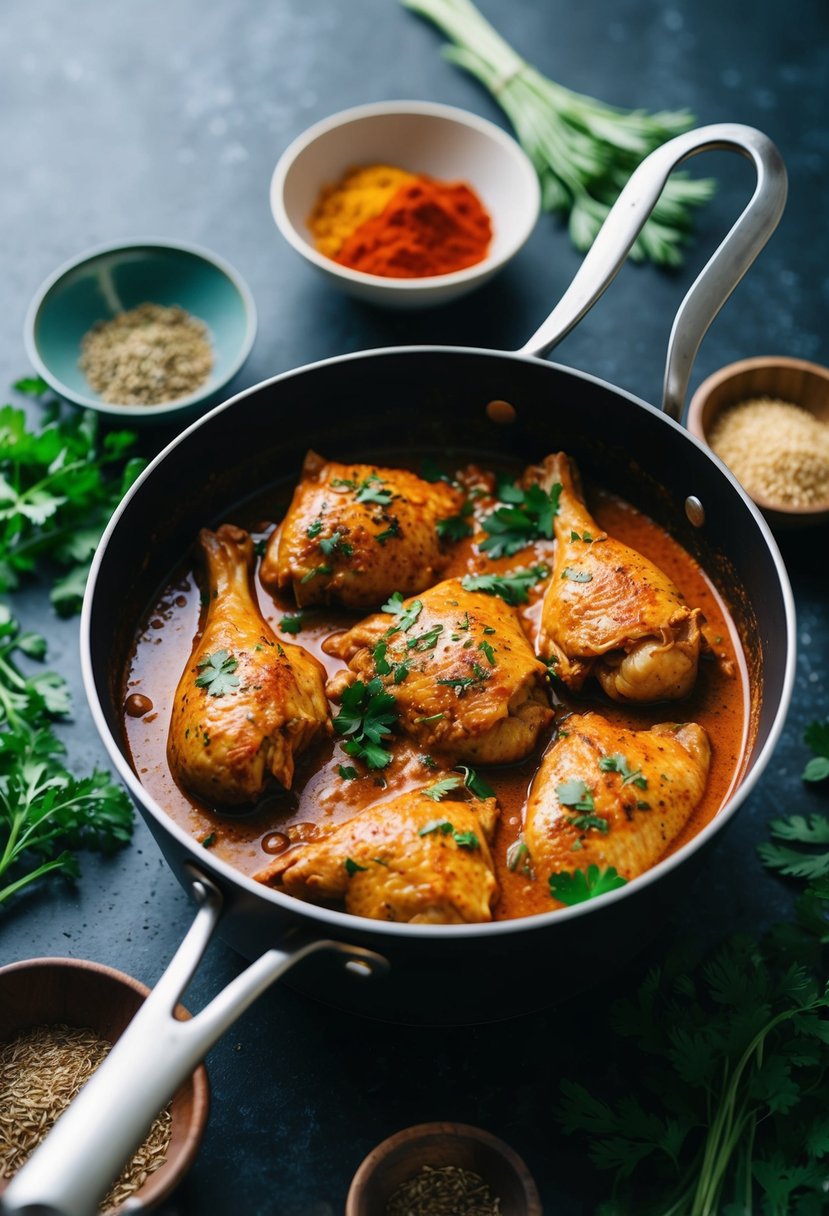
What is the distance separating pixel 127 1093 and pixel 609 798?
1266 millimetres

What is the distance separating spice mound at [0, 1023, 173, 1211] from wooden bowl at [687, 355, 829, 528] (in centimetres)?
260

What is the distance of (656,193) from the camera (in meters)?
3.29

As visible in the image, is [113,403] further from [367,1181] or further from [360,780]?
[367,1181]

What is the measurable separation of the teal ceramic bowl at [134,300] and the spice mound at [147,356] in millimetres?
30

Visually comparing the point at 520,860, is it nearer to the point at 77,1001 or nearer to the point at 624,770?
the point at 624,770

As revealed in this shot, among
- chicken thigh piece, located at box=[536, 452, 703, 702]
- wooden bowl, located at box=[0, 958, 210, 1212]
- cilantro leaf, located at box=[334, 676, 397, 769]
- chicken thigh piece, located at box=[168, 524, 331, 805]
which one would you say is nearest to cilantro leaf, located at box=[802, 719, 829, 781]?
chicken thigh piece, located at box=[536, 452, 703, 702]

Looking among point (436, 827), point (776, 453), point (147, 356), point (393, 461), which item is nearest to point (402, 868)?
point (436, 827)

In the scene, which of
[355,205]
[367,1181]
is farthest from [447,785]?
[355,205]

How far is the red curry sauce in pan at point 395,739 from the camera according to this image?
293cm

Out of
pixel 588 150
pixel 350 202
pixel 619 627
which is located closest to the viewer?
pixel 619 627

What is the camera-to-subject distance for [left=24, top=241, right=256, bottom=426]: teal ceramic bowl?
4.12 m

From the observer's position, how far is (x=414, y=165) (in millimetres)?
4723

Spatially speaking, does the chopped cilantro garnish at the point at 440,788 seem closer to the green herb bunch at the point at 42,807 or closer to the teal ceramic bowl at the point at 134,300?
the green herb bunch at the point at 42,807

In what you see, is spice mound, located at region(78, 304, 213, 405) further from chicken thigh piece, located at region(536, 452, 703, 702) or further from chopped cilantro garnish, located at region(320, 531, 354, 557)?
chicken thigh piece, located at region(536, 452, 703, 702)
